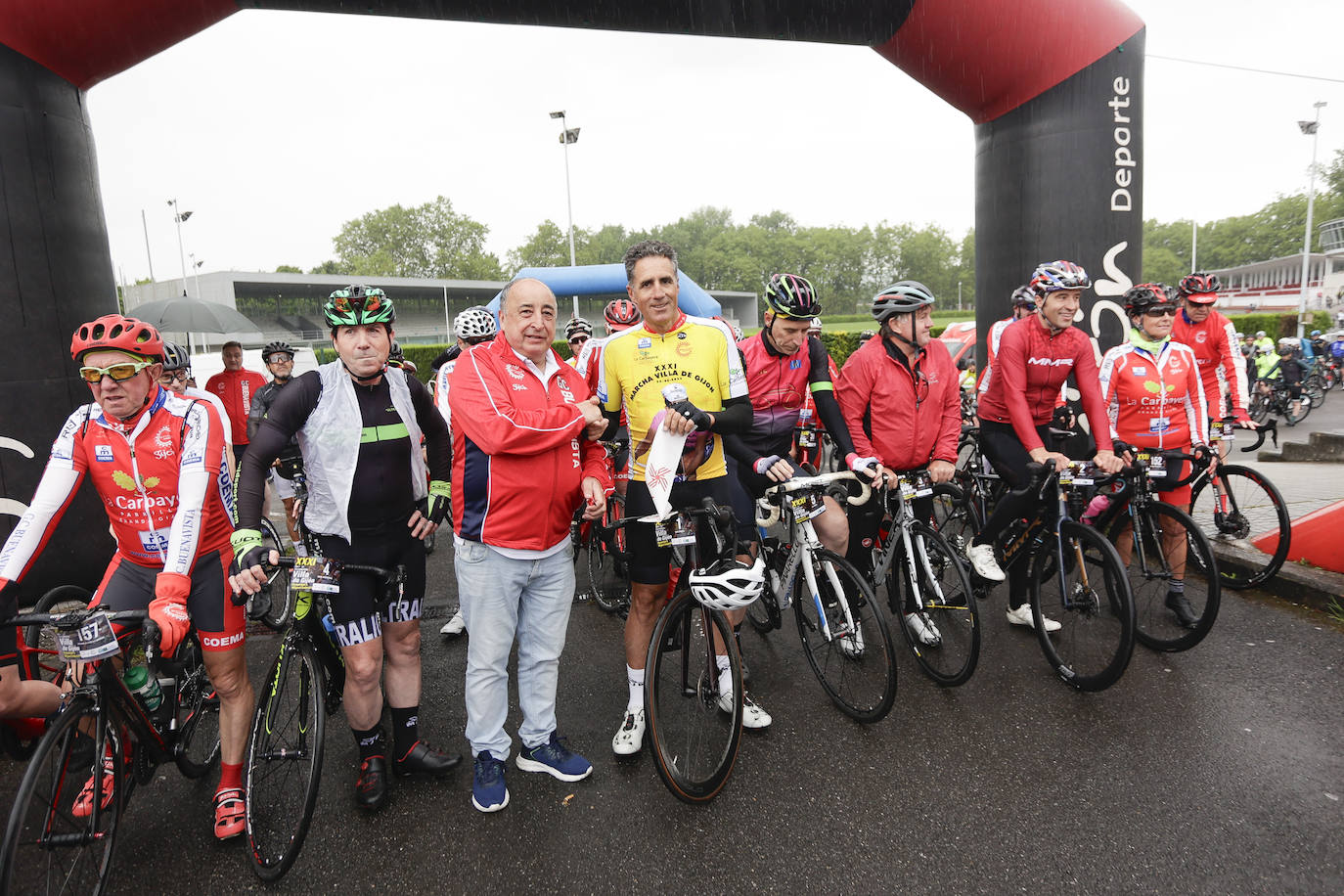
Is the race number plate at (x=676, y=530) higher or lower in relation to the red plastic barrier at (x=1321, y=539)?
higher

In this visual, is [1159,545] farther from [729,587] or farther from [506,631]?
[506,631]

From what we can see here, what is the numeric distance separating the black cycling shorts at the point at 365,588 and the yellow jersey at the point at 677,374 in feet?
3.71

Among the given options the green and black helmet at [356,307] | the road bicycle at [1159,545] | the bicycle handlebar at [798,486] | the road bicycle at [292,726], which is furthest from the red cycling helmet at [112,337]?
the road bicycle at [1159,545]

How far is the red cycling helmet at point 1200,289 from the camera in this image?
5.77m

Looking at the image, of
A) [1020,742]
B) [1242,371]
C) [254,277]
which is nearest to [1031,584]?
[1020,742]

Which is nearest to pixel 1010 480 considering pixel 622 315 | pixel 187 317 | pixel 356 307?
pixel 622 315

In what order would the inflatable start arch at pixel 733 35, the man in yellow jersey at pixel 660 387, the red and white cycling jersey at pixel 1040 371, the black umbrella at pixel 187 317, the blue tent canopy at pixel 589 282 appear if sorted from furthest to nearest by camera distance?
the blue tent canopy at pixel 589 282
the black umbrella at pixel 187 317
the inflatable start arch at pixel 733 35
the red and white cycling jersey at pixel 1040 371
the man in yellow jersey at pixel 660 387

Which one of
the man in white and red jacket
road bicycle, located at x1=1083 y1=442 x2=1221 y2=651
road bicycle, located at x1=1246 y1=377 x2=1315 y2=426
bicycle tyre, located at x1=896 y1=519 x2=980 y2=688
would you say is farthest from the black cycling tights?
road bicycle, located at x1=1246 y1=377 x2=1315 y2=426

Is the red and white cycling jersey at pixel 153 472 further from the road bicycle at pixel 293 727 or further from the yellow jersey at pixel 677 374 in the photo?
the yellow jersey at pixel 677 374

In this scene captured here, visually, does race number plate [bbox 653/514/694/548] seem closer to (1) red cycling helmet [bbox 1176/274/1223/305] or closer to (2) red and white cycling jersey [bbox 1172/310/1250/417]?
(2) red and white cycling jersey [bbox 1172/310/1250/417]

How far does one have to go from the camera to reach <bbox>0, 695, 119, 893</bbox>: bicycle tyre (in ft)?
7.26

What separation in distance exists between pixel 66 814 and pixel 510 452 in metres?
1.88

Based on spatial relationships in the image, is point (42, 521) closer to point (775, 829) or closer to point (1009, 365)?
point (775, 829)

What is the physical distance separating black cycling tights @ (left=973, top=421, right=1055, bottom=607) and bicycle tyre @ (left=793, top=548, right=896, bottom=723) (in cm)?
127
